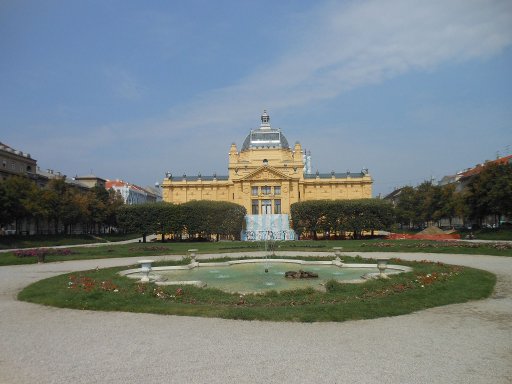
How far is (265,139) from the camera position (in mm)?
99875

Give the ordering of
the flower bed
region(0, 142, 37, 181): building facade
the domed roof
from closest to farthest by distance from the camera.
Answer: the flower bed, region(0, 142, 37, 181): building facade, the domed roof

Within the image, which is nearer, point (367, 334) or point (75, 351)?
point (75, 351)

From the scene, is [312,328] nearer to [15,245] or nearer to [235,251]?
[235,251]

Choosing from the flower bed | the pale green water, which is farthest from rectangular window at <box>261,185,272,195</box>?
the pale green water

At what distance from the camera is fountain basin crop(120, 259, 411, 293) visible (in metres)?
18.8

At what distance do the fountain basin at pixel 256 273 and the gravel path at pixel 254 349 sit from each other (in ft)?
20.0

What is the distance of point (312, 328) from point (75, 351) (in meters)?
5.49

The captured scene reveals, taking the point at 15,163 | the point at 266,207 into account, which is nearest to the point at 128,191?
the point at 15,163

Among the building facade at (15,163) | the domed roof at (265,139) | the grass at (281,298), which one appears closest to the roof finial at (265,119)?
the domed roof at (265,139)

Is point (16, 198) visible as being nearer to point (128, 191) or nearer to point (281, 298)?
point (281, 298)

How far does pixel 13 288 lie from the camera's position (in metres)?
18.6

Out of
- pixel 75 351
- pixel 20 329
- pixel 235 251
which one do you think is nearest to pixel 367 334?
pixel 75 351

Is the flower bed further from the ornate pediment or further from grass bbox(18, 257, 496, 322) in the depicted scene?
the ornate pediment

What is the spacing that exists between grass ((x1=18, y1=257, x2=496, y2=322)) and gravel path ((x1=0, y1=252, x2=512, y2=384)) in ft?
2.21
